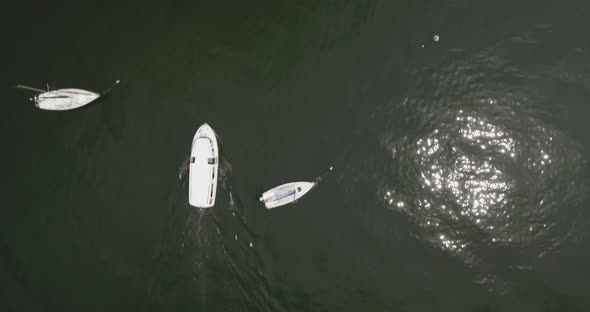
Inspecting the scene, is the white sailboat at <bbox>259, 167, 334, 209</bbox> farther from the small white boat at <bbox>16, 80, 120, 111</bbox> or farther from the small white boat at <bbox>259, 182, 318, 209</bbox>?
the small white boat at <bbox>16, 80, 120, 111</bbox>

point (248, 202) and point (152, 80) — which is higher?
point (152, 80)

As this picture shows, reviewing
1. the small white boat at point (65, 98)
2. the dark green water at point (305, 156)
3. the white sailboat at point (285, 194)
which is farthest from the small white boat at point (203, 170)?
the small white boat at point (65, 98)

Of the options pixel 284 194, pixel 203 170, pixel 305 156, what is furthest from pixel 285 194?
pixel 203 170

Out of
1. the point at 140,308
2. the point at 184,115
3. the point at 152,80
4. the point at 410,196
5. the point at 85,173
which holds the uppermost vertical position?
the point at 152,80

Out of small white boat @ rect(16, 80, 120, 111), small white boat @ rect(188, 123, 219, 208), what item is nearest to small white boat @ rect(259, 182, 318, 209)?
small white boat @ rect(188, 123, 219, 208)

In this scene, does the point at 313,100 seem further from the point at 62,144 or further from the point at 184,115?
the point at 62,144

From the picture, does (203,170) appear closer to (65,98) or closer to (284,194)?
(284,194)

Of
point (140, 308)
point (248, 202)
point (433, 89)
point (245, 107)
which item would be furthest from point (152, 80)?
point (433, 89)

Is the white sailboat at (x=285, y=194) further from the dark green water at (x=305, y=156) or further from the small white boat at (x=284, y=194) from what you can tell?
the dark green water at (x=305, y=156)
